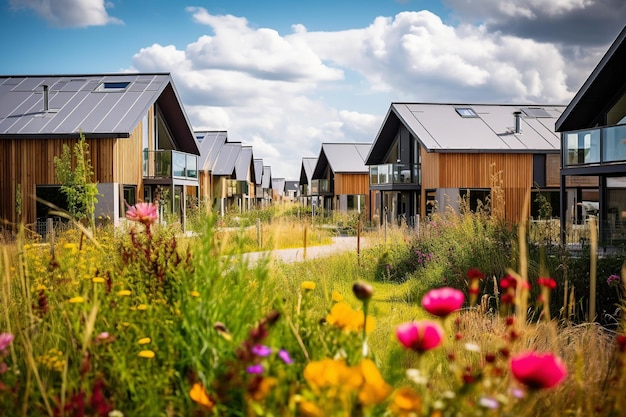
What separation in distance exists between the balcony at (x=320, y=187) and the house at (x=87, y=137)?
23112mm

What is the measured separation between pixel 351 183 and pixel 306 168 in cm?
1636

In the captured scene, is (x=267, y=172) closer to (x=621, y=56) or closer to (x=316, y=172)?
(x=316, y=172)

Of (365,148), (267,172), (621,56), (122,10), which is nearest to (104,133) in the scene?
(122,10)

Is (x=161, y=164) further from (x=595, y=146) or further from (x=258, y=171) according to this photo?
(x=258, y=171)

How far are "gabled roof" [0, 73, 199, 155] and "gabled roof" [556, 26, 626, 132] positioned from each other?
13.3 metres

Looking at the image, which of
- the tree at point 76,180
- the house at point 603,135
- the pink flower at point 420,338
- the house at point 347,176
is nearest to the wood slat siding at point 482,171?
the house at point 603,135

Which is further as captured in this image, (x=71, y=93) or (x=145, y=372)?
(x=71, y=93)

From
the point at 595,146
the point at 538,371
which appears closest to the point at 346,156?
the point at 595,146

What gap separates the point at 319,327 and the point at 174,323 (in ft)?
2.75

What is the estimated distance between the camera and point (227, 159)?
42781 millimetres

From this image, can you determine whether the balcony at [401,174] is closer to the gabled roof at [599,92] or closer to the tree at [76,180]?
the gabled roof at [599,92]

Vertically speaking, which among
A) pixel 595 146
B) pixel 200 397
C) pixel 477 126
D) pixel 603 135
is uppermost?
pixel 477 126

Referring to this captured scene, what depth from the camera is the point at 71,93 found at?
23234mm

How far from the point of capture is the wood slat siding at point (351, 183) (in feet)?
147
